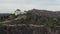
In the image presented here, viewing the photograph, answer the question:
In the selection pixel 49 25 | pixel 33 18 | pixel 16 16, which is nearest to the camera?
pixel 49 25

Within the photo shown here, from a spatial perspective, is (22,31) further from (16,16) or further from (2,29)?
(16,16)

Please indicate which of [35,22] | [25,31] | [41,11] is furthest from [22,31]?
[41,11]

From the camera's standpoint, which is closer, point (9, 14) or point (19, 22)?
point (19, 22)

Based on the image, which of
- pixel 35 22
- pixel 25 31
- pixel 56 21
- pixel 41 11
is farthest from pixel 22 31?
pixel 41 11

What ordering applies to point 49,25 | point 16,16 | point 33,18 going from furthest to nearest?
point 16,16
point 33,18
point 49,25

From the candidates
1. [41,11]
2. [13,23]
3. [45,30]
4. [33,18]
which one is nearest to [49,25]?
[45,30]

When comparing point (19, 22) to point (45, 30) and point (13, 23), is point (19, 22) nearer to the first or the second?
point (13, 23)

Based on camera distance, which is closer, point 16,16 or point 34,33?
point 34,33
